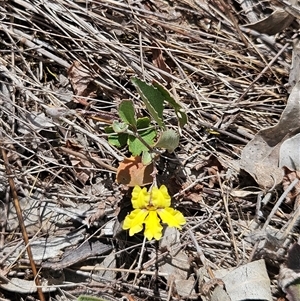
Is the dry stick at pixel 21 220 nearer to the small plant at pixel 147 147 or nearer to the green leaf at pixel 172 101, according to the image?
the small plant at pixel 147 147

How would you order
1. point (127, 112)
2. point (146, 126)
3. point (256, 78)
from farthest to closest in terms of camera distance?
point (256, 78) < point (146, 126) < point (127, 112)

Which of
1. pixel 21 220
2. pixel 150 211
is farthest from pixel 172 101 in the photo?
pixel 21 220

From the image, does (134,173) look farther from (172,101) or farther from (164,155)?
(172,101)

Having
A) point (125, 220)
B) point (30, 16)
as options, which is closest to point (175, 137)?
point (125, 220)

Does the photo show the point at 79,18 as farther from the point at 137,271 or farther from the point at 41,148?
the point at 137,271

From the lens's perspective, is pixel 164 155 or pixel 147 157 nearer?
pixel 147 157

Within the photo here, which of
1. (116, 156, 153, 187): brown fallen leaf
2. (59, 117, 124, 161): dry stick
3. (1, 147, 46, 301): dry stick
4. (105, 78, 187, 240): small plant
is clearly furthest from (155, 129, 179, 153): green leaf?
(1, 147, 46, 301): dry stick

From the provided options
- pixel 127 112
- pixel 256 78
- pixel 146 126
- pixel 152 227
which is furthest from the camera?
pixel 256 78
